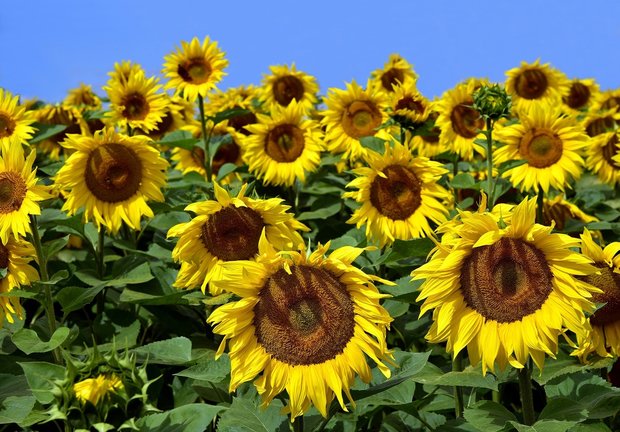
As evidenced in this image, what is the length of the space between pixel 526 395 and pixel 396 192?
207cm

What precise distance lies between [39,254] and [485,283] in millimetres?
2126

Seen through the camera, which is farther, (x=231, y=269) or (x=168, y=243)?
(x=168, y=243)

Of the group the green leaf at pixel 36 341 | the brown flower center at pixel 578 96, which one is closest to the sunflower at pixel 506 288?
the green leaf at pixel 36 341

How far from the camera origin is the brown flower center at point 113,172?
17.3 ft

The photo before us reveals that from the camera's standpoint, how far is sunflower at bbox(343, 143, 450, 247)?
5.34 m

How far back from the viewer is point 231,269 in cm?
313

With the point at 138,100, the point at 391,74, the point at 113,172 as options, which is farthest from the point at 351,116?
the point at 113,172

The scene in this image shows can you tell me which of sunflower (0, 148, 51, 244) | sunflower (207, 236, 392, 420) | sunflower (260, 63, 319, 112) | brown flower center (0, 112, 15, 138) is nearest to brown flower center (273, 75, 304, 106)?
sunflower (260, 63, 319, 112)

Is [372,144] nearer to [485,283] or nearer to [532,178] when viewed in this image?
[532,178]

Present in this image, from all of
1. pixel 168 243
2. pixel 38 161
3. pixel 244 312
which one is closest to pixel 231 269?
pixel 244 312

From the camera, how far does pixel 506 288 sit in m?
3.39

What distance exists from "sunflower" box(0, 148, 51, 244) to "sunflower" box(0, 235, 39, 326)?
0.20 meters

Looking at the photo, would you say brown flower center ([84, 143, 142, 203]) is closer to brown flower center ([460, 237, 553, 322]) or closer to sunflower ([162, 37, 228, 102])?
sunflower ([162, 37, 228, 102])

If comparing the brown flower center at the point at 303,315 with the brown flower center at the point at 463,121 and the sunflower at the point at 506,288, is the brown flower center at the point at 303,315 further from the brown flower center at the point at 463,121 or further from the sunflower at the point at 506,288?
the brown flower center at the point at 463,121
